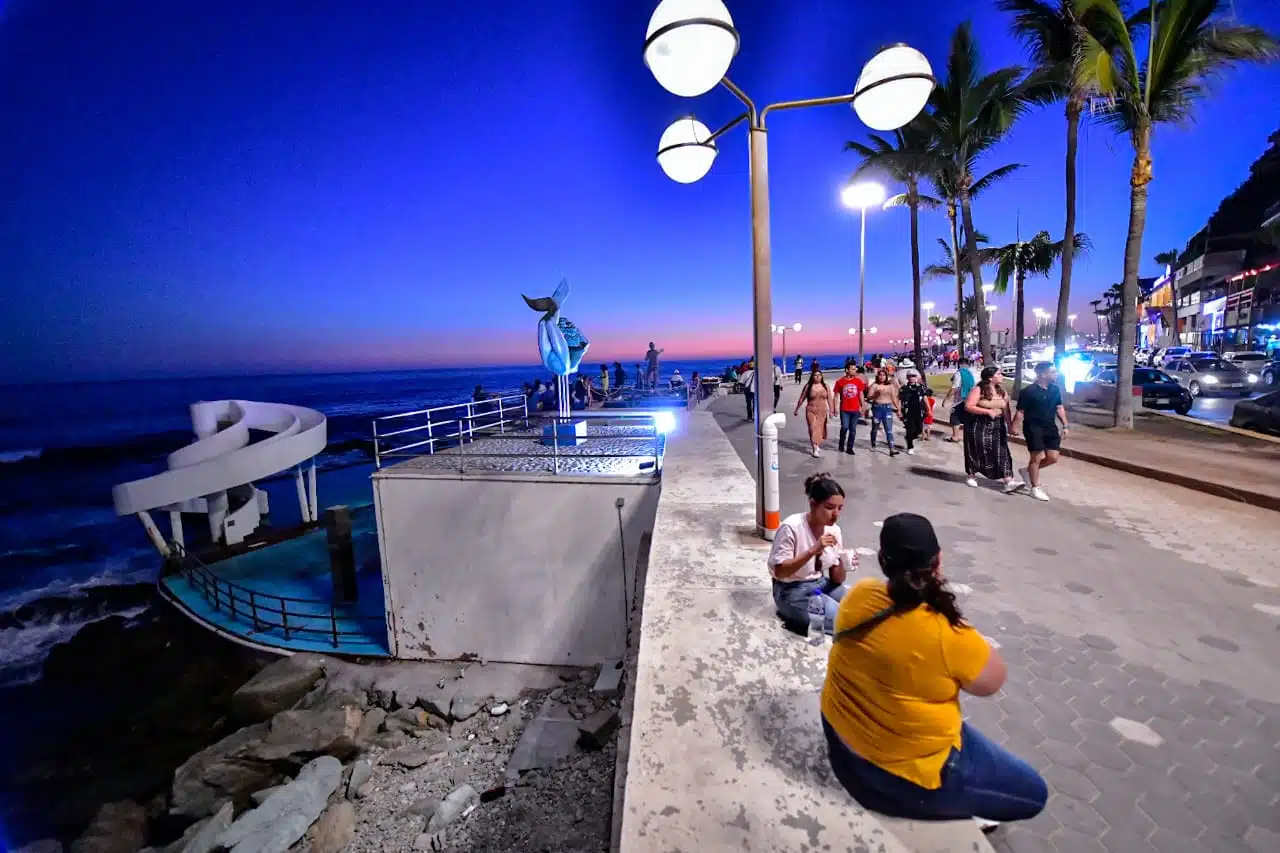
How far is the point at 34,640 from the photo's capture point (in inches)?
708

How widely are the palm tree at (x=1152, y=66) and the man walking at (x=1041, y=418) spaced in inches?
331

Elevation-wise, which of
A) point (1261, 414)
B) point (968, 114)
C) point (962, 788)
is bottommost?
point (1261, 414)

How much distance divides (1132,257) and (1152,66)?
4.16m

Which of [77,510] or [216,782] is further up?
[216,782]

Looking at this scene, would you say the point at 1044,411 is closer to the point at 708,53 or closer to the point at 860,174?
the point at 708,53

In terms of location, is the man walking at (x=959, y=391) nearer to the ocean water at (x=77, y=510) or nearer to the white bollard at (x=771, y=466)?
the white bollard at (x=771, y=466)

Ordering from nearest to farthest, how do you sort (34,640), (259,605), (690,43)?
1. (690,43)
2. (259,605)
3. (34,640)

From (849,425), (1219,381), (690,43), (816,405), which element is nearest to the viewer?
(690,43)

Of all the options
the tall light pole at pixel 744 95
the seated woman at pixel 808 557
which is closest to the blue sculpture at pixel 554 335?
the tall light pole at pixel 744 95

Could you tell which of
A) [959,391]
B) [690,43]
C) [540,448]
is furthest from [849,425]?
[690,43]

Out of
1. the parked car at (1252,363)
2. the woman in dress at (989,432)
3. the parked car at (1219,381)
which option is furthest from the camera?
the parked car at (1252,363)

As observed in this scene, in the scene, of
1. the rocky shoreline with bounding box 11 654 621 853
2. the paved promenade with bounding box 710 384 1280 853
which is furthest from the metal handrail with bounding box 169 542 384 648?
the paved promenade with bounding box 710 384 1280 853

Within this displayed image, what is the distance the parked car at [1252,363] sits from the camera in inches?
1010

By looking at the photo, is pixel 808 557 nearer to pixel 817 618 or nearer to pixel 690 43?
pixel 817 618
